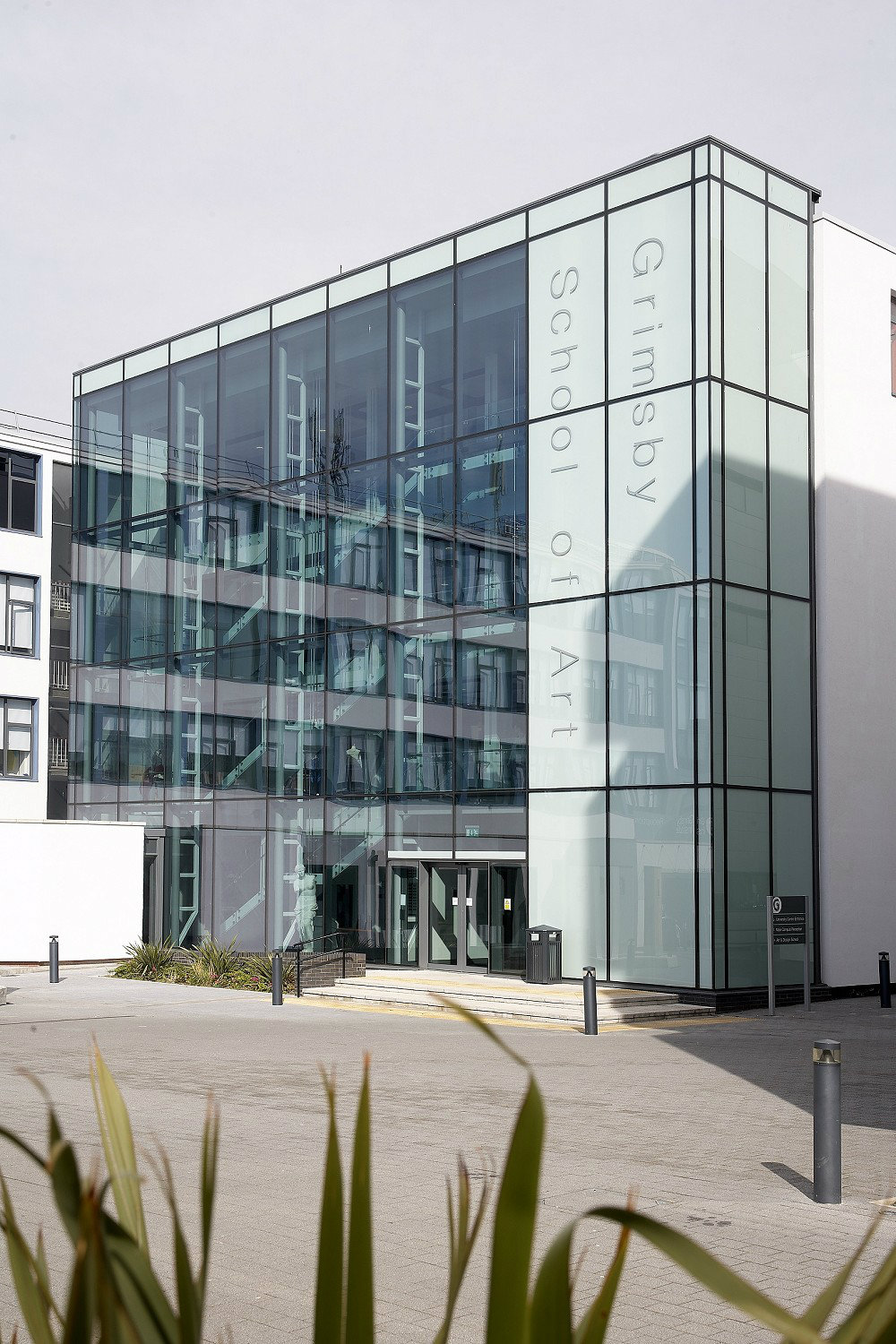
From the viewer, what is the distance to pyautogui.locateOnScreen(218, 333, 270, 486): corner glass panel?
35.8m

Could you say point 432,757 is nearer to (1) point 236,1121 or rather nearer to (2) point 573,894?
(2) point 573,894

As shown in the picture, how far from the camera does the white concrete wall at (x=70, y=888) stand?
115ft

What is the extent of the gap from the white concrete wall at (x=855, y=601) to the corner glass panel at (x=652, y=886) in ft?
11.2

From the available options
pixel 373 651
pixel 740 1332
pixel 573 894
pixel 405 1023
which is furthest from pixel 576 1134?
pixel 373 651

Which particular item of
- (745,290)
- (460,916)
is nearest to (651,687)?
(460,916)

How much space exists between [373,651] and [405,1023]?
11.0 m

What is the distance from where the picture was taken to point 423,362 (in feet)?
104

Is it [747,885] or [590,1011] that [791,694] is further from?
[590,1011]

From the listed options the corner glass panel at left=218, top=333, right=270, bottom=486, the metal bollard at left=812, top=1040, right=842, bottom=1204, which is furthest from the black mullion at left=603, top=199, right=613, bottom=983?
the metal bollard at left=812, top=1040, right=842, bottom=1204

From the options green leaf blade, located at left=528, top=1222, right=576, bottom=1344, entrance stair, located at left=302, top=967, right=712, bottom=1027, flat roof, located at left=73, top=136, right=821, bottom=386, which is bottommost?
entrance stair, located at left=302, top=967, right=712, bottom=1027

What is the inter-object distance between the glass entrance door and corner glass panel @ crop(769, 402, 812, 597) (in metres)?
8.07

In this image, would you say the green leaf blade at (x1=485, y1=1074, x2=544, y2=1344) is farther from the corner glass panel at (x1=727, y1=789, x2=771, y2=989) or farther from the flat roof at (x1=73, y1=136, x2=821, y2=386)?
the flat roof at (x1=73, y1=136, x2=821, y2=386)

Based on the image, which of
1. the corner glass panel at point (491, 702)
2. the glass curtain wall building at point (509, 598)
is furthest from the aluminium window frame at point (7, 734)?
the corner glass panel at point (491, 702)

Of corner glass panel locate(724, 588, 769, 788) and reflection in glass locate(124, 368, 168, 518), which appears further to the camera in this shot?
reflection in glass locate(124, 368, 168, 518)
